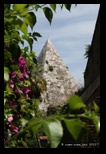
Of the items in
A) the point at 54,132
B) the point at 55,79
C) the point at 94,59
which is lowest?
the point at 54,132

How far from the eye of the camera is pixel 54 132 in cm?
57

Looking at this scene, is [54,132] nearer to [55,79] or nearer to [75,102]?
[75,102]

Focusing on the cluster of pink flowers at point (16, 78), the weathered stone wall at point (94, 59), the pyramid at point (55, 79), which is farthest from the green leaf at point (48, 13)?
the pyramid at point (55, 79)

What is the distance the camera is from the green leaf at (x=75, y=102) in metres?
0.59

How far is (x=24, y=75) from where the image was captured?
1697 millimetres

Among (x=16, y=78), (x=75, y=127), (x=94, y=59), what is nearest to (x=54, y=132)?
(x=75, y=127)

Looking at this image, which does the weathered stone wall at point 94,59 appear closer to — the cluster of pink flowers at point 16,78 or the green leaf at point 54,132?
the cluster of pink flowers at point 16,78

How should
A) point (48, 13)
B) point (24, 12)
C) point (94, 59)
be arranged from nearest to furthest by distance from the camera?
1. point (24, 12)
2. point (48, 13)
3. point (94, 59)

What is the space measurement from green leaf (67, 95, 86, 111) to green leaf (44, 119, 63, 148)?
39mm

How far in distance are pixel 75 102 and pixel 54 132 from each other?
65 mm

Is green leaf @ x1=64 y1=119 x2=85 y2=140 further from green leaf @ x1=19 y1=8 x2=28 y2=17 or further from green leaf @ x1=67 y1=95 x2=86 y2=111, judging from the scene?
green leaf @ x1=19 y1=8 x2=28 y2=17

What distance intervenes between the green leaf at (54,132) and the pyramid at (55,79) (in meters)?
20.6
